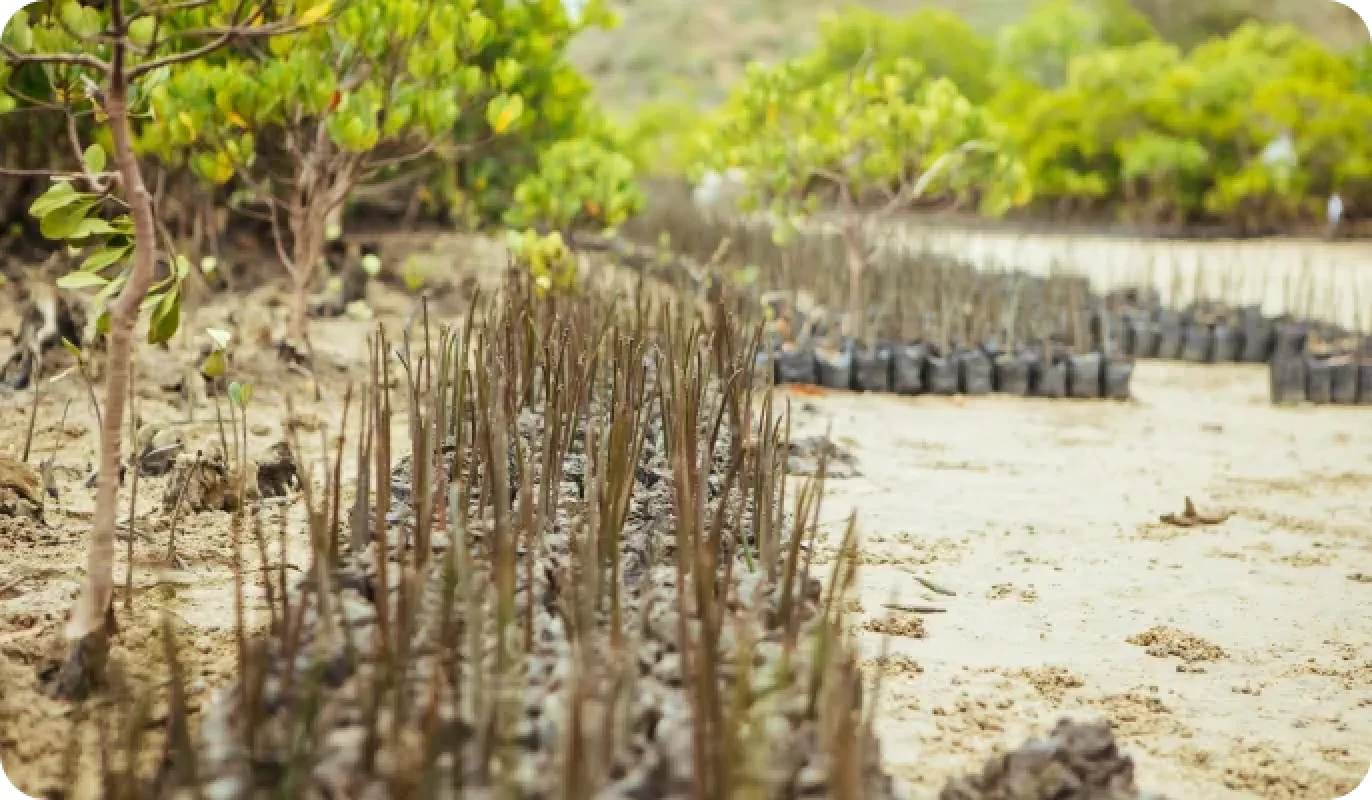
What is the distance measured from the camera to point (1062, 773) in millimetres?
1912

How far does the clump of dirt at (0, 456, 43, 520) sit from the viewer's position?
10.8 ft

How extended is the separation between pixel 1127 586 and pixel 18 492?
269 cm

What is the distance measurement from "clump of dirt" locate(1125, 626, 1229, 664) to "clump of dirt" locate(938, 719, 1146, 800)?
105 centimetres

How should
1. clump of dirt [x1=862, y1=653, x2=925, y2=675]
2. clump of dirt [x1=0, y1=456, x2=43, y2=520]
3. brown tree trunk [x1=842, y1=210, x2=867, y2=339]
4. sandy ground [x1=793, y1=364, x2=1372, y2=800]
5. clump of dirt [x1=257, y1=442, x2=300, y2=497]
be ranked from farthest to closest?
brown tree trunk [x1=842, y1=210, x2=867, y2=339] → clump of dirt [x1=257, y1=442, x2=300, y2=497] → clump of dirt [x1=0, y1=456, x2=43, y2=520] → clump of dirt [x1=862, y1=653, x2=925, y2=675] → sandy ground [x1=793, y1=364, x2=1372, y2=800]

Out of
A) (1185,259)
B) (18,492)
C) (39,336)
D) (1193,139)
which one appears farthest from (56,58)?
(1193,139)

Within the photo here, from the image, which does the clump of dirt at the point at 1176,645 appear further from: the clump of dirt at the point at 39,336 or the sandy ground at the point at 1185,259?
the sandy ground at the point at 1185,259

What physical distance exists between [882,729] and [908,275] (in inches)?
232

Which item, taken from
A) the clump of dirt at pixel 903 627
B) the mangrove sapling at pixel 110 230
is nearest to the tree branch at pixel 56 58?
the mangrove sapling at pixel 110 230

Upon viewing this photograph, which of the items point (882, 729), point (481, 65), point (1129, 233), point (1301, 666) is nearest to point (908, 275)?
point (481, 65)

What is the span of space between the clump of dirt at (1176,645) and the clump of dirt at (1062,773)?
41.2 inches

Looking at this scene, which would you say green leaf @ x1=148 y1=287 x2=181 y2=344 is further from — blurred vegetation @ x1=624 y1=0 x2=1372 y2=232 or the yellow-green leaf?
blurred vegetation @ x1=624 y1=0 x2=1372 y2=232

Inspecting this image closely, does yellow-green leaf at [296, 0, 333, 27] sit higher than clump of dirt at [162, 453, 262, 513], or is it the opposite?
yellow-green leaf at [296, 0, 333, 27]

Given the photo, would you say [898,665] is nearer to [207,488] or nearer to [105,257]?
[105,257]

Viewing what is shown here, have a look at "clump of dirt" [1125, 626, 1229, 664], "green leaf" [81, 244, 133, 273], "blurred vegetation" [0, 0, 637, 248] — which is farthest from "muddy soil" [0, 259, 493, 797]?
"clump of dirt" [1125, 626, 1229, 664]
